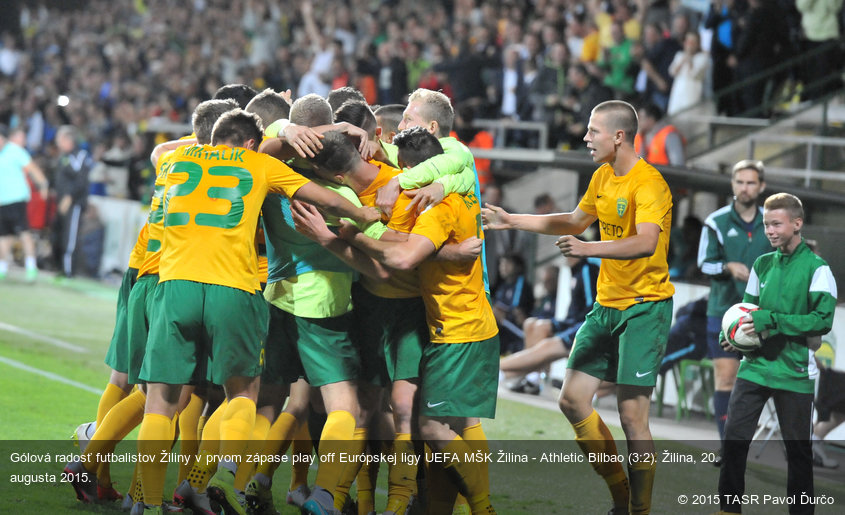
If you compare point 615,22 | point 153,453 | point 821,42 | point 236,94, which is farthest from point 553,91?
point 153,453

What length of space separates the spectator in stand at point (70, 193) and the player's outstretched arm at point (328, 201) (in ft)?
46.3

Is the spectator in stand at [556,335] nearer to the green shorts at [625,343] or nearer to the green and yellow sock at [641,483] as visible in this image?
the green shorts at [625,343]

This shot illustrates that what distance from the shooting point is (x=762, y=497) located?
6.90 meters

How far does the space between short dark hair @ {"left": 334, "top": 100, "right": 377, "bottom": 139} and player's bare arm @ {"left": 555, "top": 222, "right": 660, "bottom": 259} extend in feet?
3.84

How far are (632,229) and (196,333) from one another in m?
2.43

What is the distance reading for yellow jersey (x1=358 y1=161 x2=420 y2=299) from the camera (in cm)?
539

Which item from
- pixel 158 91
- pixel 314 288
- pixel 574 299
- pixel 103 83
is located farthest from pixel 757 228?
pixel 103 83

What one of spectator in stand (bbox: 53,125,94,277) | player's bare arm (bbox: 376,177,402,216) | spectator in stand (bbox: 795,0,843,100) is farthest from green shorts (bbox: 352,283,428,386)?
spectator in stand (bbox: 53,125,94,277)

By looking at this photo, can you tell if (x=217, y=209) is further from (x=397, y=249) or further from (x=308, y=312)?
(x=397, y=249)

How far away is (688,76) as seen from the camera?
558 inches

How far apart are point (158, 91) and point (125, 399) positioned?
20.6m

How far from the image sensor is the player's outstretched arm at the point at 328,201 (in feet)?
16.9

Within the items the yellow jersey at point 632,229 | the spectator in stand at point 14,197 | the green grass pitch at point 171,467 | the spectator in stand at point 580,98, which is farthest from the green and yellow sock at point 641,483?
the spectator in stand at point 14,197

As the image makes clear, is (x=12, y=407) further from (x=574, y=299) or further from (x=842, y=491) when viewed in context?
(x=842, y=491)
